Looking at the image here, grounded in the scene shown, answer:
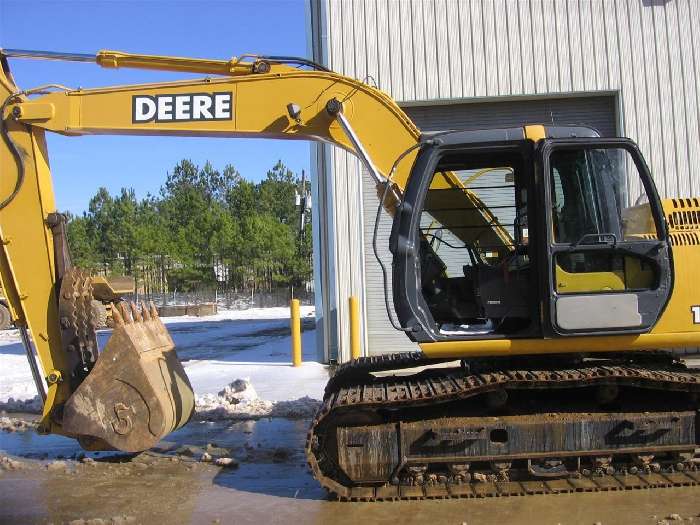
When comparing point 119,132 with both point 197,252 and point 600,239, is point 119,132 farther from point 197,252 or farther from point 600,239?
point 197,252

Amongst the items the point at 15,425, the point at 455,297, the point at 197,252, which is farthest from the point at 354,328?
the point at 197,252

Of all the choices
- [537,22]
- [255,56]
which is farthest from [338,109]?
[537,22]

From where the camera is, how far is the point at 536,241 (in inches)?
195

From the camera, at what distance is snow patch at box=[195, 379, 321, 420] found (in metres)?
8.48

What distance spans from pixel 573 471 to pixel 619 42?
928 centimetres

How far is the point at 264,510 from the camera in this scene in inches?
198

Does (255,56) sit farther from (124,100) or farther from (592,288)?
(592,288)

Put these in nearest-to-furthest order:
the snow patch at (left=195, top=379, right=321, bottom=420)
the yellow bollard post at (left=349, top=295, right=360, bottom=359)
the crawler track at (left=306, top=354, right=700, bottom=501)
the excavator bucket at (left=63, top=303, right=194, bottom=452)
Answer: the crawler track at (left=306, top=354, right=700, bottom=501), the excavator bucket at (left=63, top=303, right=194, bottom=452), the snow patch at (left=195, top=379, right=321, bottom=420), the yellow bollard post at (left=349, top=295, right=360, bottom=359)

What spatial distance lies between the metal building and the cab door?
23.1 feet

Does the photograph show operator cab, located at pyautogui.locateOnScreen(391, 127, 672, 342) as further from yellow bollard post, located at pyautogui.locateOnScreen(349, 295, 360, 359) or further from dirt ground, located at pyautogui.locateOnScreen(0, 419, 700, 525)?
yellow bollard post, located at pyautogui.locateOnScreen(349, 295, 360, 359)

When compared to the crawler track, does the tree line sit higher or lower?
higher

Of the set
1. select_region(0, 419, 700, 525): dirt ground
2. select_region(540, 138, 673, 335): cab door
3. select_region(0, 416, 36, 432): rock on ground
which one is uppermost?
select_region(540, 138, 673, 335): cab door

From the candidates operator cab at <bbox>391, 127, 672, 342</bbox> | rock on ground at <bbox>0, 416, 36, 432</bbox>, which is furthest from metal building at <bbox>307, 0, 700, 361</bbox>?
operator cab at <bbox>391, 127, 672, 342</bbox>

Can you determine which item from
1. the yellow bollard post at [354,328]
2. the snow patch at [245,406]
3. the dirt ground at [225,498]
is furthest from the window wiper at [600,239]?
the yellow bollard post at [354,328]
